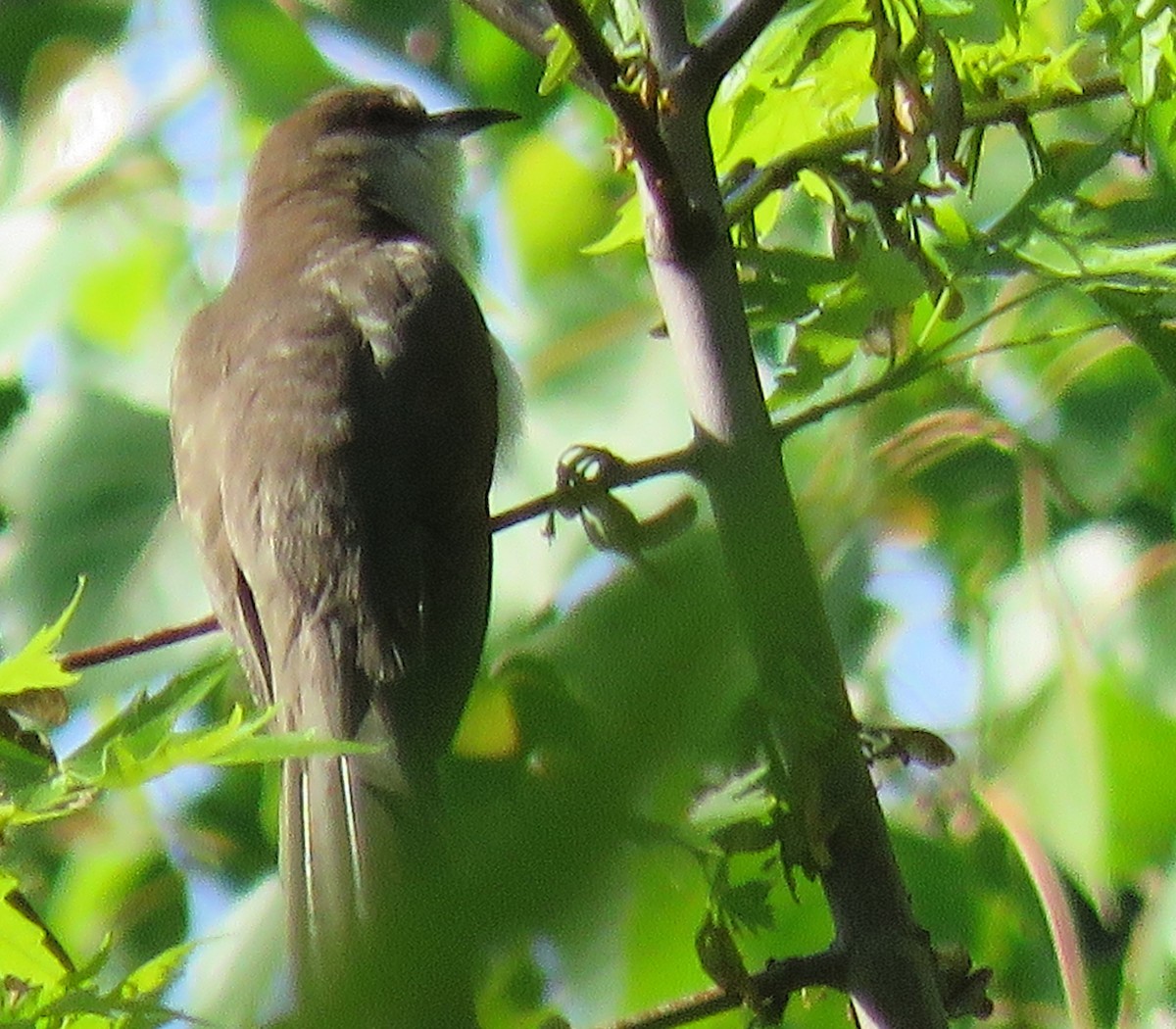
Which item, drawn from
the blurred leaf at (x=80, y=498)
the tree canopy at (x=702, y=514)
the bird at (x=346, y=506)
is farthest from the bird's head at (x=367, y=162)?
the blurred leaf at (x=80, y=498)

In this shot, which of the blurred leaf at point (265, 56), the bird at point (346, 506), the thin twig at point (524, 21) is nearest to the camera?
the thin twig at point (524, 21)

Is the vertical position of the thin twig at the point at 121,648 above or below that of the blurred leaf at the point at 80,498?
above

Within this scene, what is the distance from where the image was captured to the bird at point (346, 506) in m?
1.84

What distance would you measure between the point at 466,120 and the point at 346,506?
121 cm

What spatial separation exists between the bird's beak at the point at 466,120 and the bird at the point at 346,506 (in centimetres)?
24

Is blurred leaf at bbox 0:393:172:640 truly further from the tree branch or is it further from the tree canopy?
the tree branch

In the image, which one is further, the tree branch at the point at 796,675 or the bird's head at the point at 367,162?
the bird's head at the point at 367,162

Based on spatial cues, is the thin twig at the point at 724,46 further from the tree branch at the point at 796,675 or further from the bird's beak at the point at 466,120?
the bird's beak at the point at 466,120

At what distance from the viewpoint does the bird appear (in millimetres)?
1839

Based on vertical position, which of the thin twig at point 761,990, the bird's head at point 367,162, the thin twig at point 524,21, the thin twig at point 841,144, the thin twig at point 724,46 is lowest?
the bird's head at point 367,162

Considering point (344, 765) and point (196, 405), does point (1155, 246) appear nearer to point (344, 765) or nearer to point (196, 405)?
point (344, 765)

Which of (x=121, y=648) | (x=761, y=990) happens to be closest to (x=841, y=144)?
(x=761, y=990)

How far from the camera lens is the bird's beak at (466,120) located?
9.17ft

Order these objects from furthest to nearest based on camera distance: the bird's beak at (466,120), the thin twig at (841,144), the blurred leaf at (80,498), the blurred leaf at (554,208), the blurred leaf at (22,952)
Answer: the bird's beak at (466,120), the blurred leaf at (554,208), the blurred leaf at (80,498), the thin twig at (841,144), the blurred leaf at (22,952)
